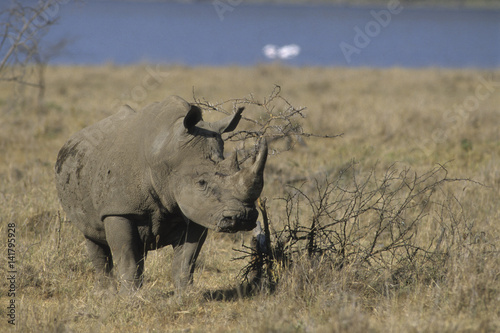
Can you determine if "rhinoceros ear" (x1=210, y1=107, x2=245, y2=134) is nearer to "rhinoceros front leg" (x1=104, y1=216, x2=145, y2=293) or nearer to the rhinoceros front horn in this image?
the rhinoceros front horn

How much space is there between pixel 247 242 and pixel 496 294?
3350mm

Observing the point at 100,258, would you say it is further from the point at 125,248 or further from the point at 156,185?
the point at 156,185

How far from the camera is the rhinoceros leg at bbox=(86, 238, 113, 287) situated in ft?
20.9

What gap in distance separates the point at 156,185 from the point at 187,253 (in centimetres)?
70

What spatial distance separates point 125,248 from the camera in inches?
221

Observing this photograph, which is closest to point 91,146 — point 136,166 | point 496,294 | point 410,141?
point 136,166

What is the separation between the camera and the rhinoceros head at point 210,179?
16.4 ft

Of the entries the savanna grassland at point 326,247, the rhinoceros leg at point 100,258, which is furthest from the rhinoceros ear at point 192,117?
the rhinoceros leg at point 100,258

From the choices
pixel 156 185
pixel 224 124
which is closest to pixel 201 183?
pixel 156 185

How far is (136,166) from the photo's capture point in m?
5.61

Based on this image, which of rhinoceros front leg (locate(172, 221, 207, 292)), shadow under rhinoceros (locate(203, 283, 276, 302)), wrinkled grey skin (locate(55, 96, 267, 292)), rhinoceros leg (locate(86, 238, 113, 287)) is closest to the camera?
wrinkled grey skin (locate(55, 96, 267, 292))

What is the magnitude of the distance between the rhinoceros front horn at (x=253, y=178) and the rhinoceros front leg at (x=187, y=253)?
87cm

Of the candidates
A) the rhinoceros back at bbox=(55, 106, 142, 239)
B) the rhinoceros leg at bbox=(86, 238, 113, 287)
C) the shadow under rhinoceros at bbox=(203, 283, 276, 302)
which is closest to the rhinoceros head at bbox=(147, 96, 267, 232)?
the rhinoceros back at bbox=(55, 106, 142, 239)

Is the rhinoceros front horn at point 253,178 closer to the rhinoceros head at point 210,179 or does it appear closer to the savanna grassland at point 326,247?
the rhinoceros head at point 210,179
